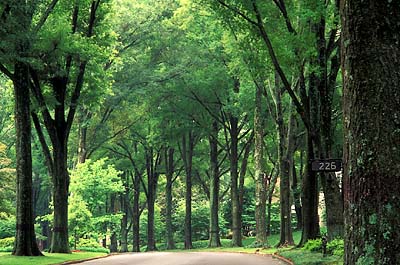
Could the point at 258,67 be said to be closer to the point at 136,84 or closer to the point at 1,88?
the point at 136,84

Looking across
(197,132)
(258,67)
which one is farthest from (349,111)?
(197,132)

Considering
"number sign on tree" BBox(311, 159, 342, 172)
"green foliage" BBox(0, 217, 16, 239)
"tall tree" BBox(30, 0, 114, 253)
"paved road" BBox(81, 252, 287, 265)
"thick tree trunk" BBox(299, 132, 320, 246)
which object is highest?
"tall tree" BBox(30, 0, 114, 253)

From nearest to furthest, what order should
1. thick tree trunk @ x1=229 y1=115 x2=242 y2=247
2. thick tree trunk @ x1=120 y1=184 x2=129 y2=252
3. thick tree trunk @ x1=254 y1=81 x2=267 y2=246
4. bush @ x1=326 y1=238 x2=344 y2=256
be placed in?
bush @ x1=326 y1=238 x2=344 y2=256, thick tree trunk @ x1=254 y1=81 x2=267 y2=246, thick tree trunk @ x1=229 y1=115 x2=242 y2=247, thick tree trunk @ x1=120 y1=184 x2=129 y2=252

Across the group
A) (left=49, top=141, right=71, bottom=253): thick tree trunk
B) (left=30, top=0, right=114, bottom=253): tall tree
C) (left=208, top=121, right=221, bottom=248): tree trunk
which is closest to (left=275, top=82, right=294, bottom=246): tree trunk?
(left=30, top=0, right=114, bottom=253): tall tree

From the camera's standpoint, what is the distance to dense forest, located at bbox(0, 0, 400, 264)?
349 centimetres

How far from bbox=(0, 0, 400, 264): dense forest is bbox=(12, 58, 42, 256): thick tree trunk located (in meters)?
0.05

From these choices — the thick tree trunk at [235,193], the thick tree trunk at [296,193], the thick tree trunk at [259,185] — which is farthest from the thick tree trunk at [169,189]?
the thick tree trunk at [259,185]

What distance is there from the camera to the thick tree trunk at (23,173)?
1912 centimetres

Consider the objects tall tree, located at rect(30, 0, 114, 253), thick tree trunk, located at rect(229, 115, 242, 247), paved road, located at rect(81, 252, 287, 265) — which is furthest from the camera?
thick tree trunk, located at rect(229, 115, 242, 247)

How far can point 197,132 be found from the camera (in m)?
38.9

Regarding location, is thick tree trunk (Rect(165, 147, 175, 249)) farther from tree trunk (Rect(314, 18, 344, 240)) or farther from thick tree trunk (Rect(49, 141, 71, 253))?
tree trunk (Rect(314, 18, 344, 240))

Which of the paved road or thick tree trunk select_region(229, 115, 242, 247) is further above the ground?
thick tree trunk select_region(229, 115, 242, 247)

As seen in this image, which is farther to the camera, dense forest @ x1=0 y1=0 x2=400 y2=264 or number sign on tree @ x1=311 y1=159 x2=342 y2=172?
number sign on tree @ x1=311 y1=159 x2=342 y2=172

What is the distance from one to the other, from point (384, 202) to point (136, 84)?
97.5 feet
